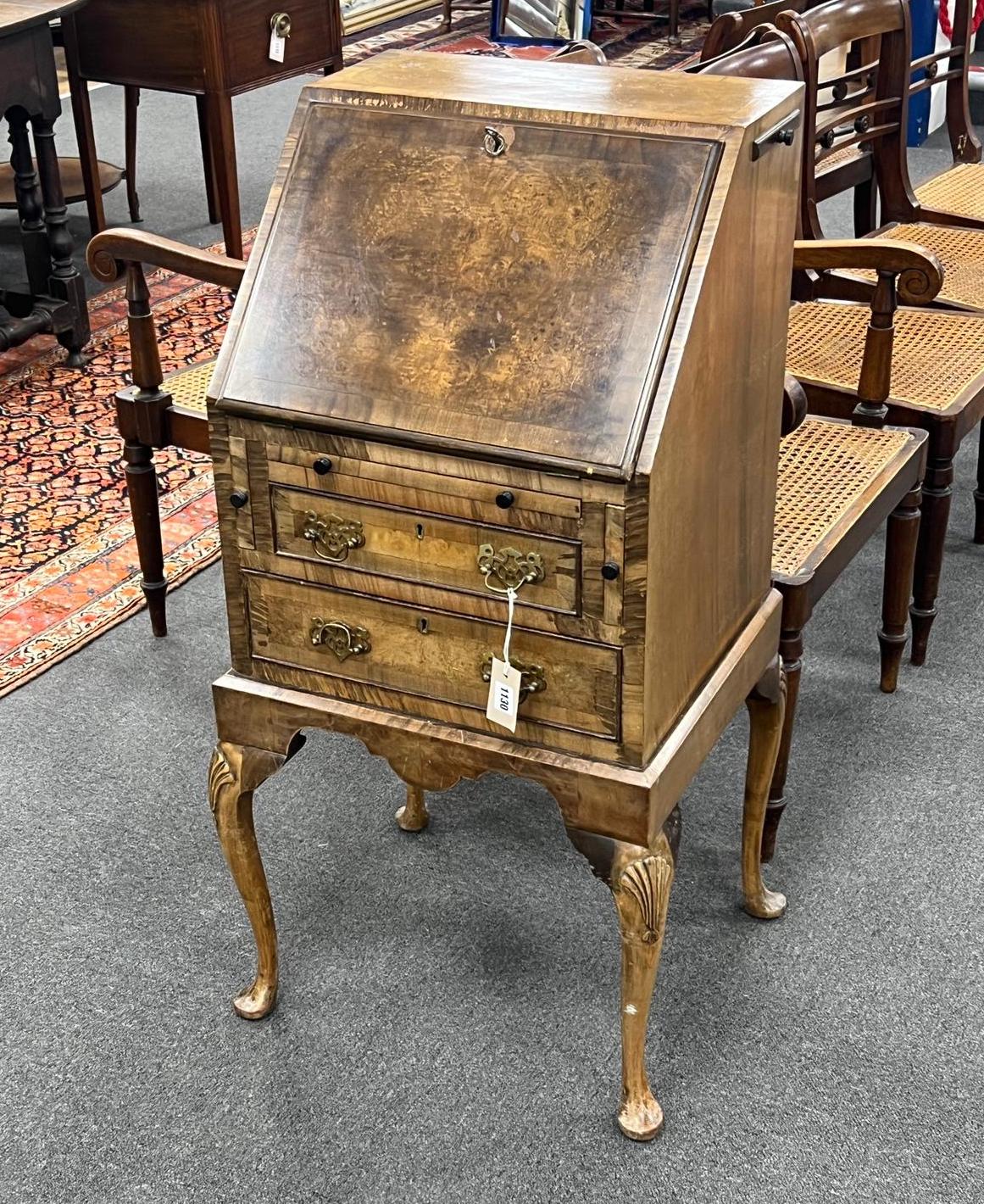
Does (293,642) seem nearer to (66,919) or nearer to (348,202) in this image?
(348,202)

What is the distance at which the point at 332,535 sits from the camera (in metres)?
1.61

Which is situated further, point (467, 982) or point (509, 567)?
point (467, 982)

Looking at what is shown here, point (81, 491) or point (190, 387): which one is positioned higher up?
point (190, 387)

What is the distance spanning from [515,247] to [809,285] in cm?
132

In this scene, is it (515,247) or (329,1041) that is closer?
(515,247)

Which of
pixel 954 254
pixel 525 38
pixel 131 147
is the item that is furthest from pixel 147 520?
pixel 525 38

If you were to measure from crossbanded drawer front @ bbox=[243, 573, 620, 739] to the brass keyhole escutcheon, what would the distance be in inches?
19.1

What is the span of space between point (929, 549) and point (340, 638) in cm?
140

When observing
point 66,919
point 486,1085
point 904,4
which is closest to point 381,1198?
point 486,1085

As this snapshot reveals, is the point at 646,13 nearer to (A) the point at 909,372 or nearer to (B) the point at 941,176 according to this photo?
(B) the point at 941,176

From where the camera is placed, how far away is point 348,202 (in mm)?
1554

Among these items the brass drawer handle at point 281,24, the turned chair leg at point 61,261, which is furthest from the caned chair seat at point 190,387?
the brass drawer handle at point 281,24

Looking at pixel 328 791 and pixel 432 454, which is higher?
pixel 432 454

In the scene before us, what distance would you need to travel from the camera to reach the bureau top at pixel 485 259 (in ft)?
4.67
